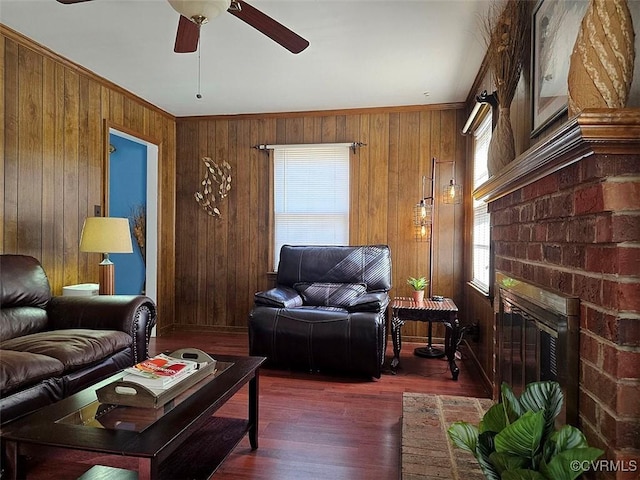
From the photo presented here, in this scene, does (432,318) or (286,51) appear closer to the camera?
(286,51)

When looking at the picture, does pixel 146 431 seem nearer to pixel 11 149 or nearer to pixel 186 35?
pixel 186 35

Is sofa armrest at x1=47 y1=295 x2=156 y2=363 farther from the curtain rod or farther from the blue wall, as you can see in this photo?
the blue wall

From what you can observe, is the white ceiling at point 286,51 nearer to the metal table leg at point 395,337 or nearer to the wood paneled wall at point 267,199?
the wood paneled wall at point 267,199

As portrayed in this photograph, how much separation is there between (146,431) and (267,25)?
1.88 meters

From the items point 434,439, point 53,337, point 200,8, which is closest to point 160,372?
point 53,337

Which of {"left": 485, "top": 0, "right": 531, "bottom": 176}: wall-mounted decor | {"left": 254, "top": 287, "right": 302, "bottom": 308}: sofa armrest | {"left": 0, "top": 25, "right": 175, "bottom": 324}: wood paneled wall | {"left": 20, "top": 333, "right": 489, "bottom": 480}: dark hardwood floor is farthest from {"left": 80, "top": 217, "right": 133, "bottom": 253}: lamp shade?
{"left": 485, "top": 0, "right": 531, "bottom": 176}: wall-mounted decor

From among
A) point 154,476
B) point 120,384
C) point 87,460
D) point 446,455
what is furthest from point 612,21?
point 87,460

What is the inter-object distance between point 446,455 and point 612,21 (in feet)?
5.50

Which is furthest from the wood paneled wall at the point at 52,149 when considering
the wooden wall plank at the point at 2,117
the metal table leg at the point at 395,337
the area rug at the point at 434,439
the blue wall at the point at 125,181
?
the area rug at the point at 434,439

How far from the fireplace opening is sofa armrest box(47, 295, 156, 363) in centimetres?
235

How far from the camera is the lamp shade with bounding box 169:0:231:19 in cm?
166

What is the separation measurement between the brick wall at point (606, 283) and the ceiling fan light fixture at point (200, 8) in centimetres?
146

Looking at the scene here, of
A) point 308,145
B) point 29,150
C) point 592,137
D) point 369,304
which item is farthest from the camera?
point 308,145

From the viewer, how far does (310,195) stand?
466 centimetres
